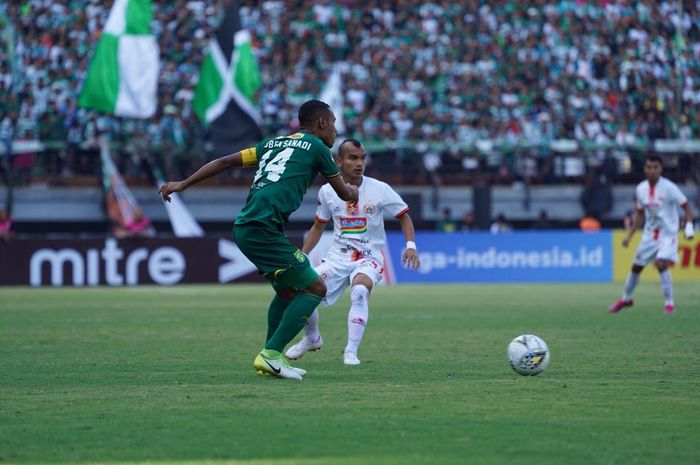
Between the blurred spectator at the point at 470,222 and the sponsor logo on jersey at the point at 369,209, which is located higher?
the sponsor logo on jersey at the point at 369,209

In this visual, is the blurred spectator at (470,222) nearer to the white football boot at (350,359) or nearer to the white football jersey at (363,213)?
the white football jersey at (363,213)

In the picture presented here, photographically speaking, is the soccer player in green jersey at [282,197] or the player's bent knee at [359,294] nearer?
the soccer player in green jersey at [282,197]

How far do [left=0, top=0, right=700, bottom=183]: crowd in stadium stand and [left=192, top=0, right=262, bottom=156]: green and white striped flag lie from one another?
0.97 meters

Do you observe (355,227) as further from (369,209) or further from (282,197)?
(282,197)

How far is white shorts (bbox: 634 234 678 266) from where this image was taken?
18.9 m

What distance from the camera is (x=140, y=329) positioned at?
15.9 metres

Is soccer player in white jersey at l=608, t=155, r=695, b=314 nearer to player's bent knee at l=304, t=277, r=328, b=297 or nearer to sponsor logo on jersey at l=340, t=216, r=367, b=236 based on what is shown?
sponsor logo on jersey at l=340, t=216, r=367, b=236

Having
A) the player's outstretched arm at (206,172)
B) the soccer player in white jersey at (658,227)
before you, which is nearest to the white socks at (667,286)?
the soccer player in white jersey at (658,227)

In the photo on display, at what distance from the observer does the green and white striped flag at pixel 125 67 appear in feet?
99.7

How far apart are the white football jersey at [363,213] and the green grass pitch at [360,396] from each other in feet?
3.61

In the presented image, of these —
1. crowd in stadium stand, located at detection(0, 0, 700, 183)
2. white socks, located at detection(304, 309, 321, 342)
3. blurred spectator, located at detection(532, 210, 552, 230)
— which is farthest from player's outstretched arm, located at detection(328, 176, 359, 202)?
blurred spectator, located at detection(532, 210, 552, 230)

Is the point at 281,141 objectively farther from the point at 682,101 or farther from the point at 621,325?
the point at 682,101

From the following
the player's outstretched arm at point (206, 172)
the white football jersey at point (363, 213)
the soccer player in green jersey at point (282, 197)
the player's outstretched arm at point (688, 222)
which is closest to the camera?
the player's outstretched arm at point (206, 172)

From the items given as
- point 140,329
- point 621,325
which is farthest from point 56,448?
point 621,325
